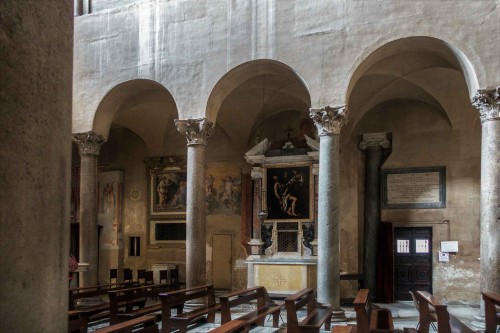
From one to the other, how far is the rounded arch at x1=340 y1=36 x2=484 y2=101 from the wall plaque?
3808mm

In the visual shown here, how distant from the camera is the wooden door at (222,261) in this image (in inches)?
599

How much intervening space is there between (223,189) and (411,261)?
5.91 metres

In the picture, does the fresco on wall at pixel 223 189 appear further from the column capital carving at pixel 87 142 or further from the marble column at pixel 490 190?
the marble column at pixel 490 190

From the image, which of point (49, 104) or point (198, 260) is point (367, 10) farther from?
point (49, 104)

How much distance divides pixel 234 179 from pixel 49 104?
1369 cm

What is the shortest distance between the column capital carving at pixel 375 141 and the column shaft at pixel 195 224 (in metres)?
5.14

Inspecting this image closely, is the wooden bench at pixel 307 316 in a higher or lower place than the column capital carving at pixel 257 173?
lower

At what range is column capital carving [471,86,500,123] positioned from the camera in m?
8.73

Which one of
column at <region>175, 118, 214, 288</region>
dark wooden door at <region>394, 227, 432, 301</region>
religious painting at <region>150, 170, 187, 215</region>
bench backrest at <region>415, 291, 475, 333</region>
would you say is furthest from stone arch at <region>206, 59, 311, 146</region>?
bench backrest at <region>415, 291, 475, 333</region>

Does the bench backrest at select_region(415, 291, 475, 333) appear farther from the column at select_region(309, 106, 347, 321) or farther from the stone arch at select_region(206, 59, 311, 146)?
the stone arch at select_region(206, 59, 311, 146)

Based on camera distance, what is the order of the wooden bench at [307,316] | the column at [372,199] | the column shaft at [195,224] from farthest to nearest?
the column at [372,199] → the column shaft at [195,224] → the wooden bench at [307,316]

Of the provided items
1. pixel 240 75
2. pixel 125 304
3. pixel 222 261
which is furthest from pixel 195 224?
pixel 222 261

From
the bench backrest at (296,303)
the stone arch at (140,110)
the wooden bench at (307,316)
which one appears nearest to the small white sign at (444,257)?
the wooden bench at (307,316)

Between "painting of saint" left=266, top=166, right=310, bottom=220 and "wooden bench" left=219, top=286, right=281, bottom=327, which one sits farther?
"painting of saint" left=266, top=166, right=310, bottom=220
